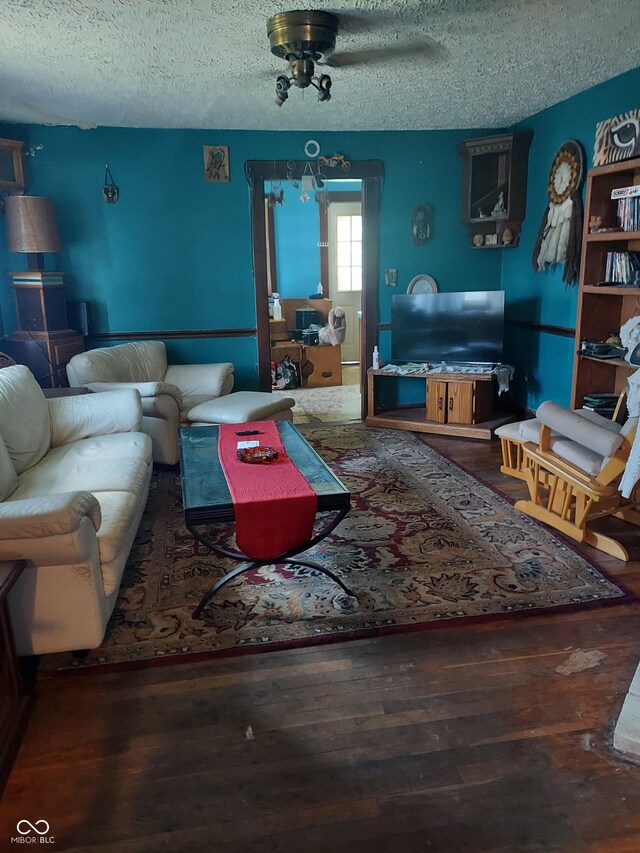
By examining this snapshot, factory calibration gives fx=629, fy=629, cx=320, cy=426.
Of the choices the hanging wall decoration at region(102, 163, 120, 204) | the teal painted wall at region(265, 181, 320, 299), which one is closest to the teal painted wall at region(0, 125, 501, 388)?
the hanging wall decoration at region(102, 163, 120, 204)

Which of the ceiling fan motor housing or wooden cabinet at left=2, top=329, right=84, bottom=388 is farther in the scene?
wooden cabinet at left=2, top=329, right=84, bottom=388

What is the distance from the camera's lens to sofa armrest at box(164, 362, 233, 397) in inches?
197

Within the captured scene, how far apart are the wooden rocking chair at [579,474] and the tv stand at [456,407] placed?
1.48 m

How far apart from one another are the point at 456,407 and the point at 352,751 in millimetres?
3621

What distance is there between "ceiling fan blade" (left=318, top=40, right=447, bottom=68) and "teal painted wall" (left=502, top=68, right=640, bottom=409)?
4.71 feet

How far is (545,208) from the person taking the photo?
496 cm

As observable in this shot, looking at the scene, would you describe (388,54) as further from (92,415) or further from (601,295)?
(92,415)

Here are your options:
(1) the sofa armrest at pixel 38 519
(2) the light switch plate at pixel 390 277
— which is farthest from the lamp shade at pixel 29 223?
(1) the sofa armrest at pixel 38 519

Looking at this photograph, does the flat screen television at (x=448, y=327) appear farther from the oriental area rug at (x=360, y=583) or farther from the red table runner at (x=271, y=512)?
the red table runner at (x=271, y=512)

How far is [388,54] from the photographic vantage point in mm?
3379

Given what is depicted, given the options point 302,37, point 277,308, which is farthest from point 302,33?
point 277,308

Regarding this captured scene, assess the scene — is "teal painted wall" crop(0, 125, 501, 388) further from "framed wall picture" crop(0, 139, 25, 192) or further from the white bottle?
the white bottle

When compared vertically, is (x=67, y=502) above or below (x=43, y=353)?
below

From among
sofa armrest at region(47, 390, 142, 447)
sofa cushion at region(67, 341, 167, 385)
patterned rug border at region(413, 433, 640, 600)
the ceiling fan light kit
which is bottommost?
patterned rug border at region(413, 433, 640, 600)
